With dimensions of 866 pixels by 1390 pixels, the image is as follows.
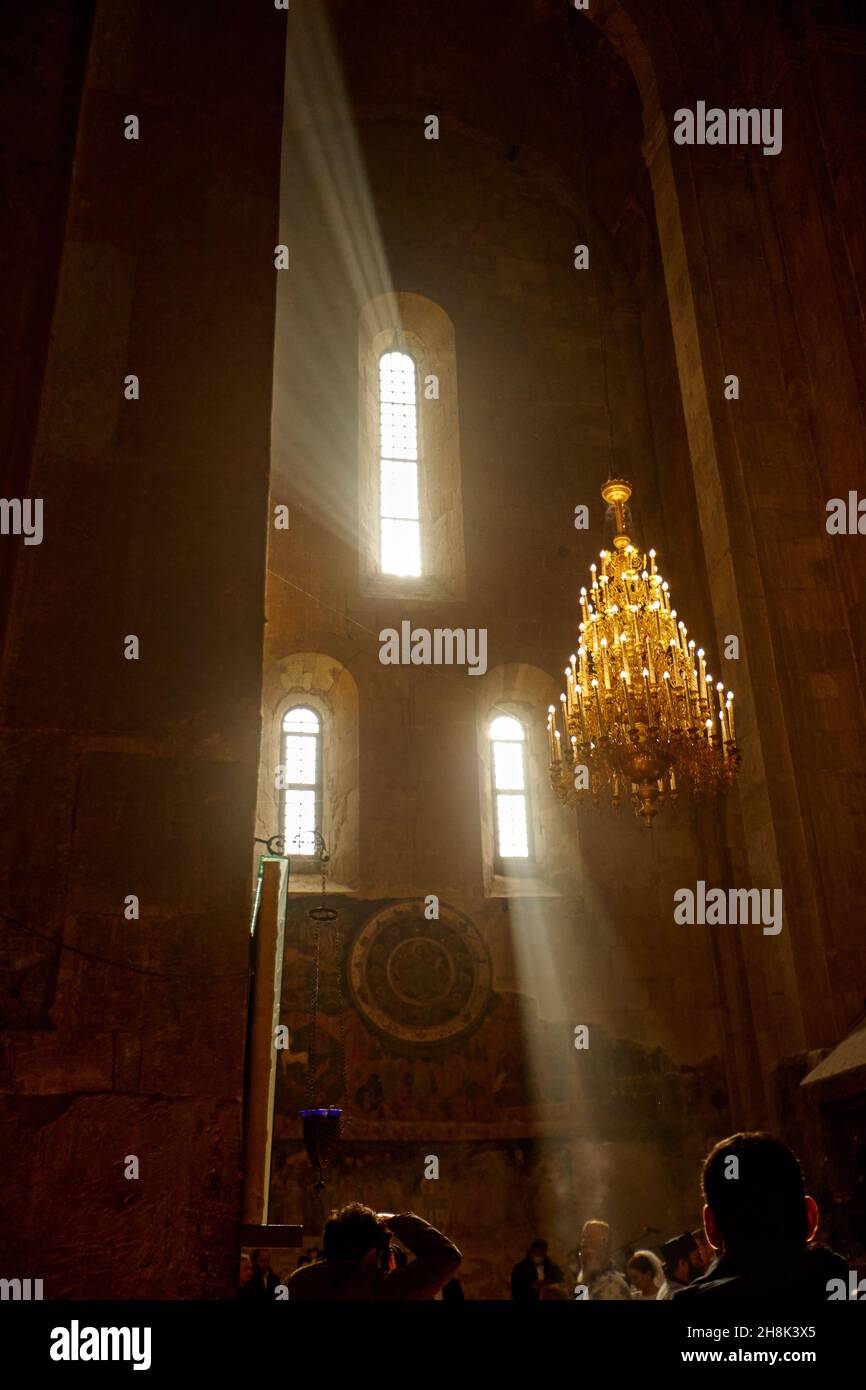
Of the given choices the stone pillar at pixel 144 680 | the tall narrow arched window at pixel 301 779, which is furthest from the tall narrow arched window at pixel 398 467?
the stone pillar at pixel 144 680

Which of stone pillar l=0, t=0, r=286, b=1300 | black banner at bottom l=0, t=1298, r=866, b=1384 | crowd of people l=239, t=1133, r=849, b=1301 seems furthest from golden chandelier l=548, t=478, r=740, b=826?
black banner at bottom l=0, t=1298, r=866, b=1384

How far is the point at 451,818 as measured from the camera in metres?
10.3

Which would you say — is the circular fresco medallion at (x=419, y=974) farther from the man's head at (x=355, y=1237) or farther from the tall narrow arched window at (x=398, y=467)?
the man's head at (x=355, y=1237)

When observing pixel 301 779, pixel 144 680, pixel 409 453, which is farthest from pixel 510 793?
pixel 144 680

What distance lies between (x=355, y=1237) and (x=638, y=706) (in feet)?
19.1

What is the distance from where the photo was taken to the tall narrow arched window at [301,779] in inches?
404

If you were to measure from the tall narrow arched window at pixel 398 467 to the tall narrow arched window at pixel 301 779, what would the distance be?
195cm

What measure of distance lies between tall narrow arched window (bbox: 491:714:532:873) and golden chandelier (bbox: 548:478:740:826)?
6.32 feet

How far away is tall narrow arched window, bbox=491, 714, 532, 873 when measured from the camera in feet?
35.2

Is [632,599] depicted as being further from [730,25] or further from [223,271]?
[730,25]

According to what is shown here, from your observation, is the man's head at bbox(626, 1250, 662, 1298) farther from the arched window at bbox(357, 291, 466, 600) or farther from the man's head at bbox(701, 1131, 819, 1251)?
the arched window at bbox(357, 291, 466, 600)

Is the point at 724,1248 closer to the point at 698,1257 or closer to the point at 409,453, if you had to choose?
the point at 698,1257

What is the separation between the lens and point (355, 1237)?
2293mm
